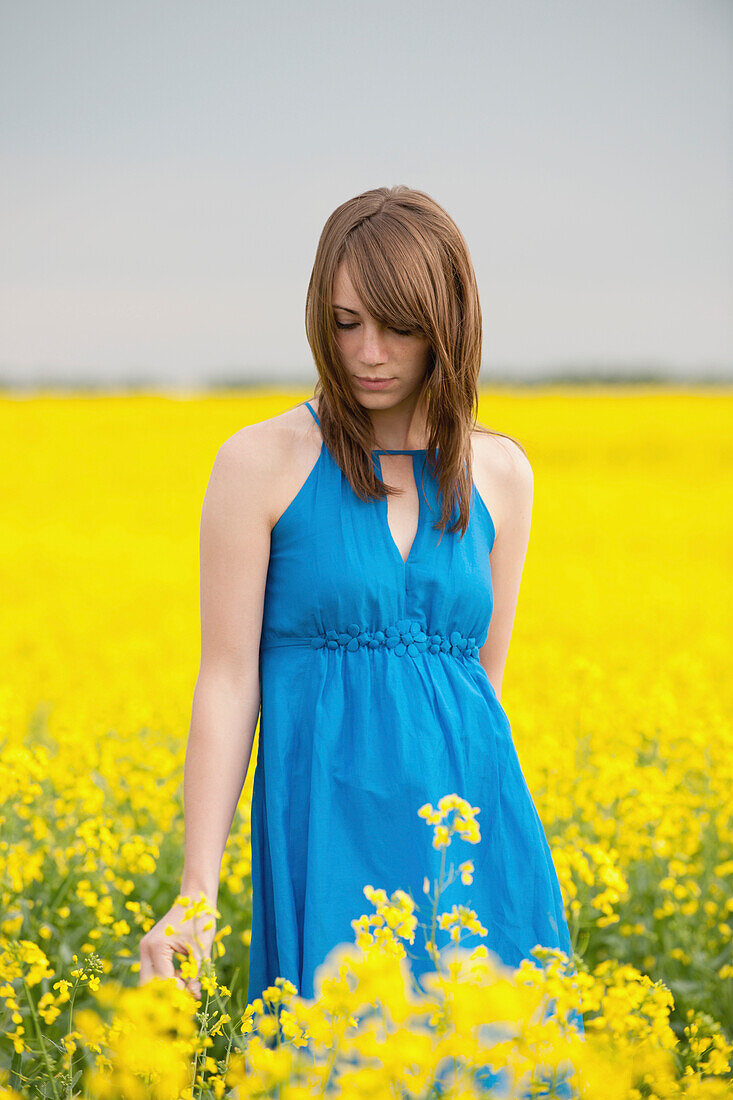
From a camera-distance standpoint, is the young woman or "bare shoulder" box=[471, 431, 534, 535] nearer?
the young woman

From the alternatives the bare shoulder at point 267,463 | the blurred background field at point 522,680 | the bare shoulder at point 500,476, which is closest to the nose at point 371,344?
the bare shoulder at point 267,463

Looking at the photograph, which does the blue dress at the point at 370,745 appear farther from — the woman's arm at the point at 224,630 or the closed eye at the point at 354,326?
the closed eye at the point at 354,326

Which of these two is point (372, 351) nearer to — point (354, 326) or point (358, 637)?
point (354, 326)

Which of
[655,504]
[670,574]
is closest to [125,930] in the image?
[670,574]

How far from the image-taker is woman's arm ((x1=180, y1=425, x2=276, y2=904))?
1.62 m

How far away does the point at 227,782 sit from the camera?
5.35ft

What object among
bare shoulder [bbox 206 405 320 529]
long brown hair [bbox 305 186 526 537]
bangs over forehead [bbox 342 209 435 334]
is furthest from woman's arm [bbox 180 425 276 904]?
bangs over forehead [bbox 342 209 435 334]

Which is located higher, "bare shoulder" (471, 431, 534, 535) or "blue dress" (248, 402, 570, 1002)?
"bare shoulder" (471, 431, 534, 535)

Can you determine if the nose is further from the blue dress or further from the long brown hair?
the blue dress

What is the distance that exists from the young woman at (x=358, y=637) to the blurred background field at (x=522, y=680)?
24 cm

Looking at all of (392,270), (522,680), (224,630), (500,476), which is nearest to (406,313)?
(392,270)

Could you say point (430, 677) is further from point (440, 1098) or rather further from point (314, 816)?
point (440, 1098)

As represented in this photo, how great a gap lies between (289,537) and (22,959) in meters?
0.73

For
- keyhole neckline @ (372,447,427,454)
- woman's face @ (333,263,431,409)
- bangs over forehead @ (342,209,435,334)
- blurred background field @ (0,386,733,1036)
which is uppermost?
bangs over forehead @ (342,209,435,334)
